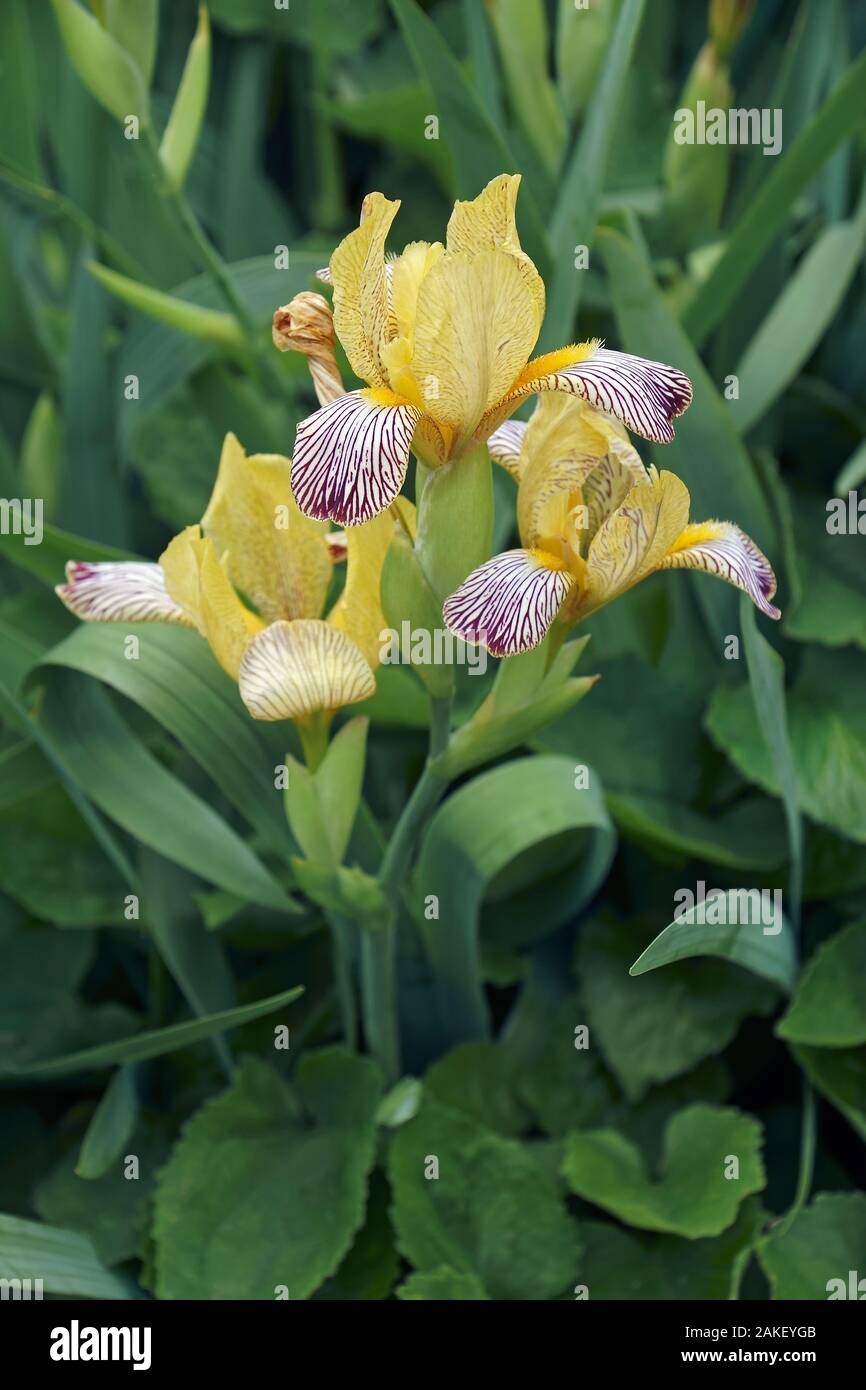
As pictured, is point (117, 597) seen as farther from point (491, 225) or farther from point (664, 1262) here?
point (664, 1262)

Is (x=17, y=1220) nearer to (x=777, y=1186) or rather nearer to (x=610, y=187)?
(x=777, y=1186)

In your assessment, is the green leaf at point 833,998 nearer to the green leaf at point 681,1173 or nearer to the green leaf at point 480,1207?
the green leaf at point 681,1173

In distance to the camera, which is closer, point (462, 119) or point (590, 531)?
point (590, 531)

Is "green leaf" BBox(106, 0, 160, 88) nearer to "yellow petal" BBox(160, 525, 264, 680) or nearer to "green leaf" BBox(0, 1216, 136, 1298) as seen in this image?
"yellow petal" BBox(160, 525, 264, 680)

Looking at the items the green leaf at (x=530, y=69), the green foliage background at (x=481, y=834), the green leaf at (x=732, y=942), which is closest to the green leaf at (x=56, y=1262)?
the green foliage background at (x=481, y=834)

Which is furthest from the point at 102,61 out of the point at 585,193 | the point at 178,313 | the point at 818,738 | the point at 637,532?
the point at 818,738

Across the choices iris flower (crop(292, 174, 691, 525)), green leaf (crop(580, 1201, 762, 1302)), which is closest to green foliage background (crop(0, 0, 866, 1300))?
green leaf (crop(580, 1201, 762, 1302))
